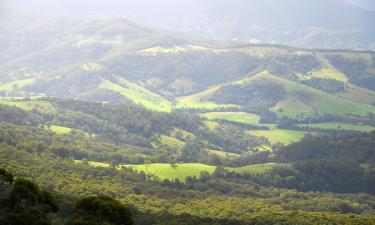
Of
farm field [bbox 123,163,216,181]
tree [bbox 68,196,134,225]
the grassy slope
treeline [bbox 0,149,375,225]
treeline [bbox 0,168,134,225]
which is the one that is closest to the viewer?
treeline [bbox 0,168,134,225]

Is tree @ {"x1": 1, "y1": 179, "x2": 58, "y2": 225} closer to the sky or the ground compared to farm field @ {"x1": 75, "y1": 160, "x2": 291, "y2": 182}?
closer to the sky

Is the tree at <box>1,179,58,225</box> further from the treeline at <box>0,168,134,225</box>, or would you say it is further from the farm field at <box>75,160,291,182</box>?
the farm field at <box>75,160,291,182</box>

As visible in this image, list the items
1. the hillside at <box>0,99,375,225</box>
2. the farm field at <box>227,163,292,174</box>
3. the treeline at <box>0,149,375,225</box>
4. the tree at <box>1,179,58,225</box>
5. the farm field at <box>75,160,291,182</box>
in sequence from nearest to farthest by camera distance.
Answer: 1. the tree at <box>1,179,58,225</box>
2. the treeline at <box>0,149,375,225</box>
3. the hillside at <box>0,99,375,225</box>
4. the farm field at <box>75,160,291,182</box>
5. the farm field at <box>227,163,292,174</box>

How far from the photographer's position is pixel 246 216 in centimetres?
10838

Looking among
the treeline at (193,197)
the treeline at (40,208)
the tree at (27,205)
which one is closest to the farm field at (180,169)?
the treeline at (193,197)

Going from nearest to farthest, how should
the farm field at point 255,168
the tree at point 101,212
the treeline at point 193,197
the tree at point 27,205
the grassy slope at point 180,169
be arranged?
the tree at point 27,205
the tree at point 101,212
the treeline at point 193,197
the grassy slope at point 180,169
the farm field at point 255,168

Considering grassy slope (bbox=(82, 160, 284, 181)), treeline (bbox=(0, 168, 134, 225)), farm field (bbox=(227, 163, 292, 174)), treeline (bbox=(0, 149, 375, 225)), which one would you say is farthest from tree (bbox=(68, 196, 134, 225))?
farm field (bbox=(227, 163, 292, 174))

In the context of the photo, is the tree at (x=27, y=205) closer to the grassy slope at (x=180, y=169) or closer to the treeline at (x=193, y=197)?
the treeline at (x=193, y=197)

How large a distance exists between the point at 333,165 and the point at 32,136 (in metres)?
96.0

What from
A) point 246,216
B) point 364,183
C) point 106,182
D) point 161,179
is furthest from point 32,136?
point 364,183

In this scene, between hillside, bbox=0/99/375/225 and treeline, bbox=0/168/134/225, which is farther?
hillside, bbox=0/99/375/225

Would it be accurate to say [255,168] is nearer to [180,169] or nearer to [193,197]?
[180,169]

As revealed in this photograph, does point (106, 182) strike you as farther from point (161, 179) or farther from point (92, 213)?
point (92, 213)

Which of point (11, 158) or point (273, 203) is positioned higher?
point (11, 158)
